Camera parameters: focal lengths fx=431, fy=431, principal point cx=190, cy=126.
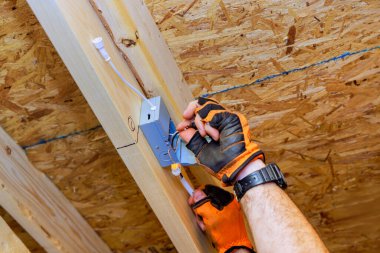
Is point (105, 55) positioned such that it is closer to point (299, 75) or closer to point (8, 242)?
point (8, 242)

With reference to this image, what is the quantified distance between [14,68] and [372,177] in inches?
54.8

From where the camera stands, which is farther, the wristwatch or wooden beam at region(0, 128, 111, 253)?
wooden beam at region(0, 128, 111, 253)

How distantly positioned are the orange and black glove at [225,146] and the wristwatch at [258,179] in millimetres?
31

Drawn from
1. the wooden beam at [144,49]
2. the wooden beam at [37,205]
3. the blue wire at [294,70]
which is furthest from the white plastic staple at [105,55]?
the wooden beam at [37,205]

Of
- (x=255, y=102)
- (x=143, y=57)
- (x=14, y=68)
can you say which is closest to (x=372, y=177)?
(x=255, y=102)

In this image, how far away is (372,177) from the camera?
1732mm

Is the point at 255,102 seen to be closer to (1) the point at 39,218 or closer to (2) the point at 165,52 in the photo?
(2) the point at 165,52

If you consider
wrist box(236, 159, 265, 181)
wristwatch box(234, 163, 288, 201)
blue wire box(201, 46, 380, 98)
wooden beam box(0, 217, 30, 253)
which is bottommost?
wristwatch box(234, 163, 288, 201)

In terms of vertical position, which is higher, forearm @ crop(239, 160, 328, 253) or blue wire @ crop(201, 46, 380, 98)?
blue wire @ crop(201, 46, 380, 98)

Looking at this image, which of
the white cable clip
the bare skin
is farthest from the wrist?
the white cable clip

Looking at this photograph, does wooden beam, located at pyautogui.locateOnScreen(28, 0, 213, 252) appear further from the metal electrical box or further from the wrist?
the wrist

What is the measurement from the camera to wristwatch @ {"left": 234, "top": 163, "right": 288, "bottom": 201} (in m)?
1.15

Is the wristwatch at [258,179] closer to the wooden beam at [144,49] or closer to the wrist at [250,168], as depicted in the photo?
the wrist at [250,168]

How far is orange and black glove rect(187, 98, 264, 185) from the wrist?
21 millimetres
